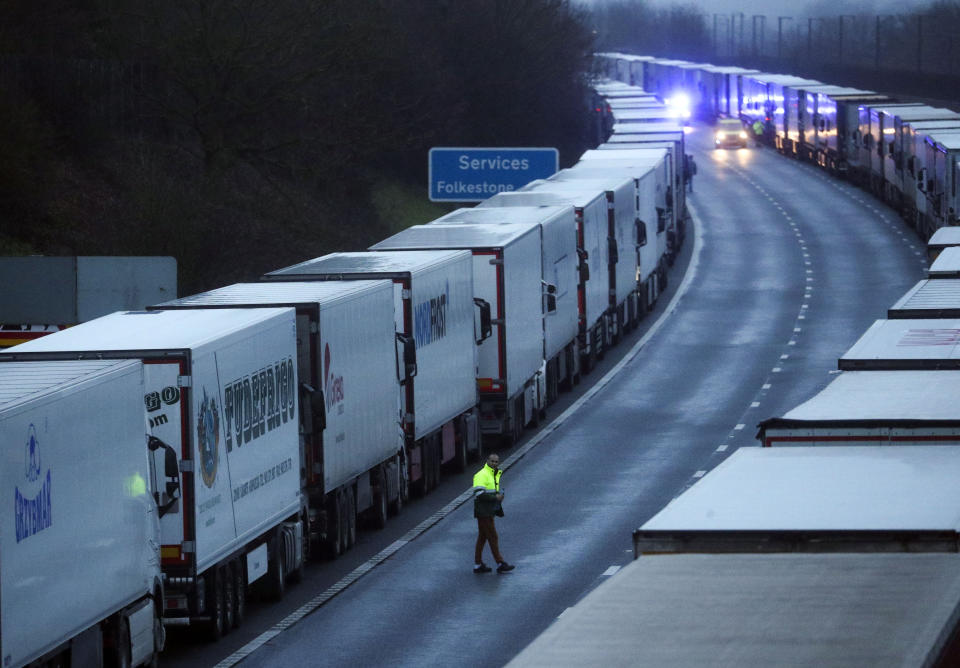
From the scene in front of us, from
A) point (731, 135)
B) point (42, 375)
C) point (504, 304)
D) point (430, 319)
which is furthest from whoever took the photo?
point (731, 135)

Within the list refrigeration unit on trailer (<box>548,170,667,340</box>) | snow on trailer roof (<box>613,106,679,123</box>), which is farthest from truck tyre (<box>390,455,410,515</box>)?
snow on trailer roof (<box>613,106,679,123</box>)

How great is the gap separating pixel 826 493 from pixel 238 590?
7777mm

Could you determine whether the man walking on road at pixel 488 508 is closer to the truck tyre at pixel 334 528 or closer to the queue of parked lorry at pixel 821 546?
the truck tyre at pixel 334 528

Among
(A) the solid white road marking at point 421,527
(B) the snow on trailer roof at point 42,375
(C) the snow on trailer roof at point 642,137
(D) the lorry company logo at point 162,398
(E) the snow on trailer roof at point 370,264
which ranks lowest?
(A) the solid white road marking at point 421,527

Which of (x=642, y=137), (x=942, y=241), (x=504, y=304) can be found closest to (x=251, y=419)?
(x=504, y=304)

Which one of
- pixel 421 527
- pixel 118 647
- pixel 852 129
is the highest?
pixel 852 129

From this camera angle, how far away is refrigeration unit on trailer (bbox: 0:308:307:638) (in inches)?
739

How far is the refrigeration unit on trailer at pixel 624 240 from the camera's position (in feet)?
149

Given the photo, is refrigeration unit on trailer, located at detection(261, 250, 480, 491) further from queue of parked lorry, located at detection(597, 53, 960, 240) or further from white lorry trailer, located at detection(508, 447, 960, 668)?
queue of parked lorry, located at detection(597, 53, 960, 240)

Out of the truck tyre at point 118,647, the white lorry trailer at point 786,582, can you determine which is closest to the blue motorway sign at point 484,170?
the truck tyre at point 118,647

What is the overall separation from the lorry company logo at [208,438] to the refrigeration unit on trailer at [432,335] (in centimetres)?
731

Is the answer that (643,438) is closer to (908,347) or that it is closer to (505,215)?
(505,215)

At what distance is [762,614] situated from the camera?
10570 mm

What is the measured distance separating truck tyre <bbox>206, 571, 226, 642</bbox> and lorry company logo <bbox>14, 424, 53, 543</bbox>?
15.1 ft
